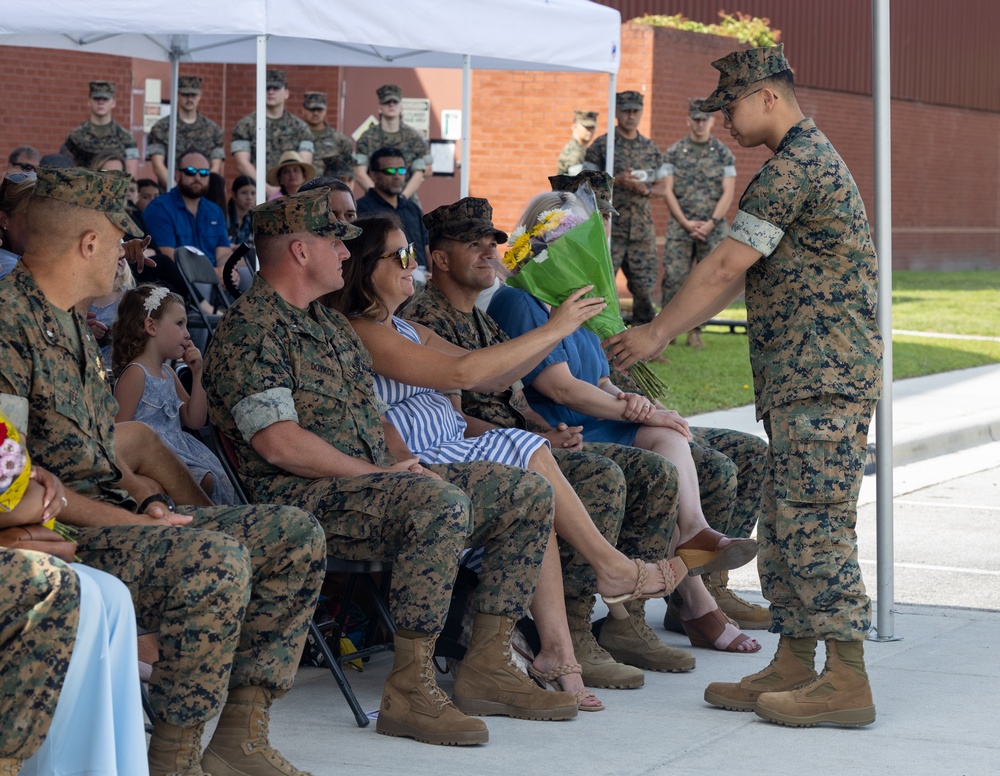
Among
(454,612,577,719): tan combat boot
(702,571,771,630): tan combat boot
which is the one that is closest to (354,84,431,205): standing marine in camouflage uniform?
(702,571,771,630): tan combat boot

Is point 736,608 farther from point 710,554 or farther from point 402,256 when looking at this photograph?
point 402,256

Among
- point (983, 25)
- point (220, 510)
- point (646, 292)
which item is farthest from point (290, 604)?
point (983, 25)

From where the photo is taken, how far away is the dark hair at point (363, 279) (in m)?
5.00

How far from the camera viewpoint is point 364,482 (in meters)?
4.43

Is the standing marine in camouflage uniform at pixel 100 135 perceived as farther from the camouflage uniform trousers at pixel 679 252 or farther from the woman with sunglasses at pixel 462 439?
the woman with sunglasses at pixel 462 439

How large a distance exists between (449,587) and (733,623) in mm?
1842

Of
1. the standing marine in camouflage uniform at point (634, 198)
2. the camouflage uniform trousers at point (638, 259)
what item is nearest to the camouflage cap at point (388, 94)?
the standing marine in camouflage uniform at point (634, 198)

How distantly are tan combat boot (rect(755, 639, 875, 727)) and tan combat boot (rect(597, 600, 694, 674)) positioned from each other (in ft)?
2.09

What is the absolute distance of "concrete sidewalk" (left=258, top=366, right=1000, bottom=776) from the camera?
424cm

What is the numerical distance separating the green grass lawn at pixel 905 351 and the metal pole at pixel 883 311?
17.9 feet

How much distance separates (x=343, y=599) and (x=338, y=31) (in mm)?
4004

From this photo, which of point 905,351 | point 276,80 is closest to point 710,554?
point 276,80

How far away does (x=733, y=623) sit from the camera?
585 cm

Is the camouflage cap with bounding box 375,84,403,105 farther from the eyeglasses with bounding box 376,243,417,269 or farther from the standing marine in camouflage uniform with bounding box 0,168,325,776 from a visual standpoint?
the standing marine in camouflage uniform with bounding box 0,168,325,776
